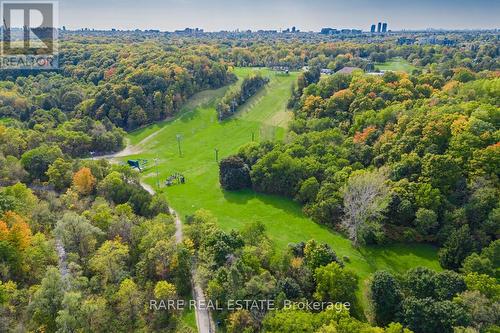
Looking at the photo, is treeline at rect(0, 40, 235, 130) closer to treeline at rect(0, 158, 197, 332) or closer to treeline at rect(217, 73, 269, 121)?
treeline at rect(217, 73, 269, 121)

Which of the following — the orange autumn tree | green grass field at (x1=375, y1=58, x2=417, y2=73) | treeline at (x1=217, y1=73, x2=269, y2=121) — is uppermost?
green grass field at (x1=375, y1=58, x2=417, y2=73)

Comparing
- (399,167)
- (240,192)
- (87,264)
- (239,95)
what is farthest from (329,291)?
(239,95)

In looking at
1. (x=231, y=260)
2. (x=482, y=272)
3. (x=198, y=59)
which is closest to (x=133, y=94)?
(x=198, y=59)

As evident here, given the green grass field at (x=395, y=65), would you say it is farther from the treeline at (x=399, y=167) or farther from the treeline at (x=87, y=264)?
the treeline at (x=87, y=264)

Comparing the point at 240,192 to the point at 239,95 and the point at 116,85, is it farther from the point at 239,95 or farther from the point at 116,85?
the point at 116,85

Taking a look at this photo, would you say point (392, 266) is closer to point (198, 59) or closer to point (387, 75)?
point (387, 75)

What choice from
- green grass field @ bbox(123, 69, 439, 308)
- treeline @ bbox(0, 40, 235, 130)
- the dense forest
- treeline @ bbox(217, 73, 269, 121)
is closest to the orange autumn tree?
the dense forest

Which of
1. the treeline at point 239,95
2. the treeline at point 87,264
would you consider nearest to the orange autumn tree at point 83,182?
the treeline at point 87,264
